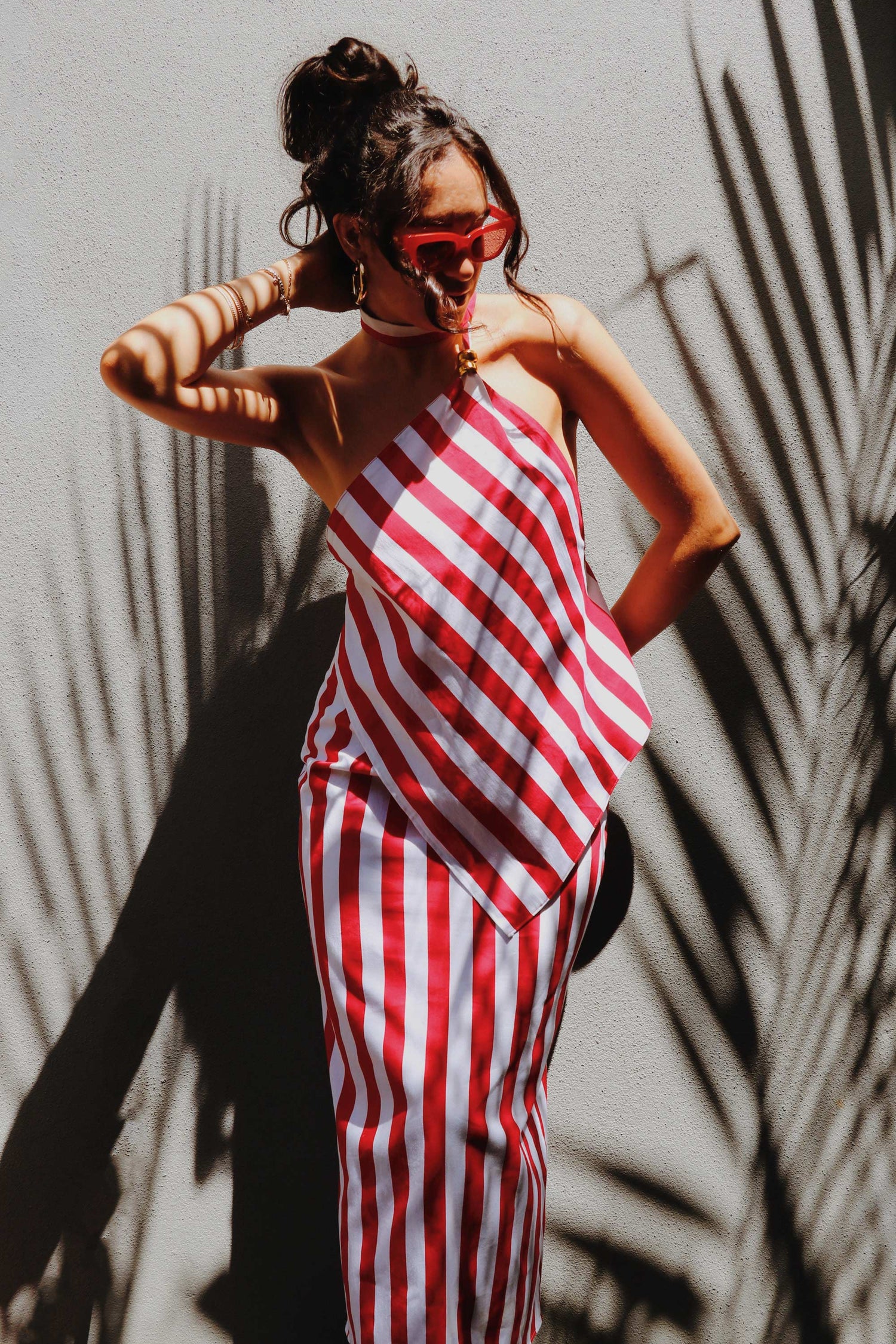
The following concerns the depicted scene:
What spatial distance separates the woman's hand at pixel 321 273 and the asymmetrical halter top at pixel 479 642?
18 cm

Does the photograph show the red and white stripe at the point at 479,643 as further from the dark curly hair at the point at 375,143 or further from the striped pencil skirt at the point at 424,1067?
the dark curly hair at the point at 375,143

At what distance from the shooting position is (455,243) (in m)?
0.94

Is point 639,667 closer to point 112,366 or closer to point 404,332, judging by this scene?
point 404,332

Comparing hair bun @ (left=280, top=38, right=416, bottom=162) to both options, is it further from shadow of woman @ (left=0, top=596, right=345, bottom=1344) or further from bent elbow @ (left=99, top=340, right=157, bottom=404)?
shadow of woman @ (left=0, top=596, right=345, bottom=1344)

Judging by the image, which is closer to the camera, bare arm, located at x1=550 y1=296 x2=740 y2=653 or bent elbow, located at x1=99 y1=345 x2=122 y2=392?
bent elbow, located at x1=99 y1=345 x2=122 y2=392

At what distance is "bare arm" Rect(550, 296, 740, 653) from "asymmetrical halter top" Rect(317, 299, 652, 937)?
94mm

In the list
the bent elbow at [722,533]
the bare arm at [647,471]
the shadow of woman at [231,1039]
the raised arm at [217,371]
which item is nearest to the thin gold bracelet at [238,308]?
the raised arm at [217,371]

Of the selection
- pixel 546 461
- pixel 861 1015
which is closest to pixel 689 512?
pixel 546 461

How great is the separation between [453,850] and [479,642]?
243mm

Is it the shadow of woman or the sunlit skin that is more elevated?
the sunlit skin

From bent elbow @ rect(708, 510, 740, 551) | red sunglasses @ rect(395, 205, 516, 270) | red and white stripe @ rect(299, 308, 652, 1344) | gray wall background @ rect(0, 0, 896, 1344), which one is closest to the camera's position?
red sunglasses @ rect(395, 205, 516, 270)

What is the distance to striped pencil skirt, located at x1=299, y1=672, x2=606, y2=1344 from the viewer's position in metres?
1.04

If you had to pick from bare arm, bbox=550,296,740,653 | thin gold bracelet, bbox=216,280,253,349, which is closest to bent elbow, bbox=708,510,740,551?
bare arm, bbox=550,296,740,653

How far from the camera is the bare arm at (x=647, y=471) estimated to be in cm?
110
